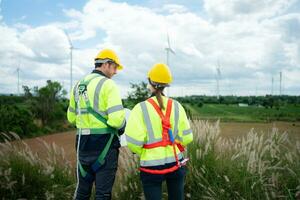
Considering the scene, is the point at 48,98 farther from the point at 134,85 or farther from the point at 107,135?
the point at 107,135

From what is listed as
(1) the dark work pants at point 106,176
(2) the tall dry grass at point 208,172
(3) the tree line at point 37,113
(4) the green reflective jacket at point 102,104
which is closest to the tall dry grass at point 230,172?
(2) the tall dry grass at point 208,172

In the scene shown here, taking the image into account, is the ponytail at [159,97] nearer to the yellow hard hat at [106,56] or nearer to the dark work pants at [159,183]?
the dark work pants at [159,183]

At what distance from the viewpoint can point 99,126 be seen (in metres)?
4.77

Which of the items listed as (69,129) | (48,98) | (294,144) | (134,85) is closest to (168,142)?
(294,144)

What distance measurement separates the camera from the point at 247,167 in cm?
538

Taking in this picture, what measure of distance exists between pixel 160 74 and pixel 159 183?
126cm

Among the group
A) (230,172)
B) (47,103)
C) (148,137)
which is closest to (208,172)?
(230,172)

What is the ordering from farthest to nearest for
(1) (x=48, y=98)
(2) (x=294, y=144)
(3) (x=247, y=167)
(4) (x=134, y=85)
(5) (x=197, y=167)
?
(1) (x=48, y=98) → (4) (x=134, y=85) → (2) (x=294, y=144) → (5) (x=197, y=167) → (3) (x=247, y=167)

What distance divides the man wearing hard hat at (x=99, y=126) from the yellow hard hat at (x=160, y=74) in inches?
27.0

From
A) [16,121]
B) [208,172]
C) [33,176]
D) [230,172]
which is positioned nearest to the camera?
[230,172]

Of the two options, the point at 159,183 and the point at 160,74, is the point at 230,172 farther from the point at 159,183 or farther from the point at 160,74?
the point at 160,74

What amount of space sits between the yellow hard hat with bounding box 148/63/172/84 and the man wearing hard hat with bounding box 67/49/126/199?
686 mm

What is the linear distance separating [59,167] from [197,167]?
2.49m

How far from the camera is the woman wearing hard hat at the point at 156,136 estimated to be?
4.13 meters
